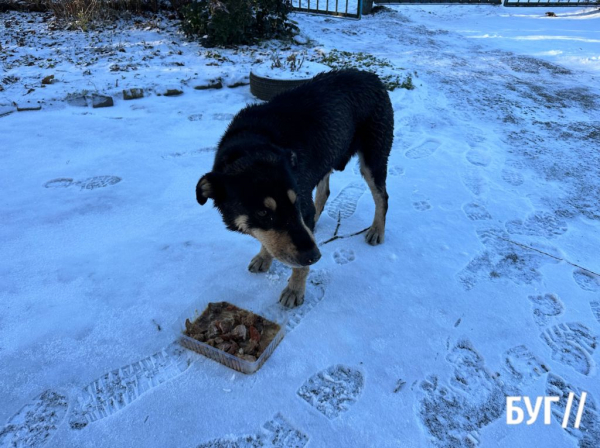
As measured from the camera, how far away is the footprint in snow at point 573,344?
276 cm

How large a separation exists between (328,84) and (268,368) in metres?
2.53

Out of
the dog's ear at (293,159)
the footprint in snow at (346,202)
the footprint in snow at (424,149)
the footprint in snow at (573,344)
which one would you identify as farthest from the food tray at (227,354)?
the footprint in snow at (424,149)

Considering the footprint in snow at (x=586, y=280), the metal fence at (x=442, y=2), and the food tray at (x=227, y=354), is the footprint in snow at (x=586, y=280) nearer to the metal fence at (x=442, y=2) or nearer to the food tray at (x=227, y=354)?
the food tray at (x=227, y=354)

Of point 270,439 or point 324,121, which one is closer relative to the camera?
point 270,439

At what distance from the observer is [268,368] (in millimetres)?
2691

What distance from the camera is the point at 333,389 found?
259 centimetres

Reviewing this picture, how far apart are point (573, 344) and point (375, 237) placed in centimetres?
188

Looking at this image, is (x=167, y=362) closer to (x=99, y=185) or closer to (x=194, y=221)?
(x=194, y=221)

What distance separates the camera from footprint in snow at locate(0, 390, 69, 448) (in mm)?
2252

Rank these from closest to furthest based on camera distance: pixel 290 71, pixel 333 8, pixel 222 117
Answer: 1. pixel 222 117
2. pixel 290 71
3. pixel 333 8

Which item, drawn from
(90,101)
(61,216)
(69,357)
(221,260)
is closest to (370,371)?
(221,260)

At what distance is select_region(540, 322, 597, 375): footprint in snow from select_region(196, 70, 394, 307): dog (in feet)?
5.67

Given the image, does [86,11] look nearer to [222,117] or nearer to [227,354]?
[222,117]

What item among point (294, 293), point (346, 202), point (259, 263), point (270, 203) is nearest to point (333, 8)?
point (346, 202)
